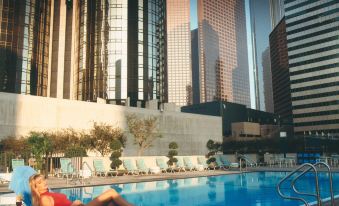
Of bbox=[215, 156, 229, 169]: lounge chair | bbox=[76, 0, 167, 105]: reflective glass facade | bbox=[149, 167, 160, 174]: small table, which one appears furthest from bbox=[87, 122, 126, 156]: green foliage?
bbox=[76, 0, 167, 105]: reflective glass facade

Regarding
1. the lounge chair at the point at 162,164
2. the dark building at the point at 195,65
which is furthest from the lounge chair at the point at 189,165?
the dark building at the point at 195,65

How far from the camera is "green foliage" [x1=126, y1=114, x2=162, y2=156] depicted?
33.5 meters

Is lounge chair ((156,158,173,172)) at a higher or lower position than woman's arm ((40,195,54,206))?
lower

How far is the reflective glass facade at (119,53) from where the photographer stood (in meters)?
57.3

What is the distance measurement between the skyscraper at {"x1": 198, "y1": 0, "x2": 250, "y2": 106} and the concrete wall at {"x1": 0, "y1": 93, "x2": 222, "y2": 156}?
378 feet

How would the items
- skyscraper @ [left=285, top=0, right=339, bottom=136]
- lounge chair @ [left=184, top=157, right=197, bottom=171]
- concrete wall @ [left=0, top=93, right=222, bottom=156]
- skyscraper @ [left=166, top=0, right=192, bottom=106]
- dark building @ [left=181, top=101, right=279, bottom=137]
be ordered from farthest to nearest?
1. skyscraper @ [left=166, top=0, right=192, bottom=106]
2. skyscraper @ [left=285, top=0, right=339, bottom=136]
3. dark building @ [left=181, top=101, right=279, bottom=137]
4. lounge chair @ [left=184, top=157, right=197, bottom=171]
5. concrete wall @ [left=0, top=93, right=222, bottom=156]

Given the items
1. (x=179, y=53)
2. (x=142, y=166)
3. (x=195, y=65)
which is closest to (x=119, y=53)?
(x=142, y=166)

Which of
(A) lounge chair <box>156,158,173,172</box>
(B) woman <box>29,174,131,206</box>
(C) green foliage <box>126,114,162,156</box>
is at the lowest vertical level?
(A) lounge chair <box>156,158,173,172</box>

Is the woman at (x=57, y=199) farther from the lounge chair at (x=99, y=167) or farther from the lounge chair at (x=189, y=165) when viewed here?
the lounge chair at (x=189, y=165)

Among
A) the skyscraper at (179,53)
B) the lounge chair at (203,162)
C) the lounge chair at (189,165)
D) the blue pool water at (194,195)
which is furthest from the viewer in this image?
the skyscraper at (179,53)

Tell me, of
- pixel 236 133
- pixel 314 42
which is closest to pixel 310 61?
pixel 314 42

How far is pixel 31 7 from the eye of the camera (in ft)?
183

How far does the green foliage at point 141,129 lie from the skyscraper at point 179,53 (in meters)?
126

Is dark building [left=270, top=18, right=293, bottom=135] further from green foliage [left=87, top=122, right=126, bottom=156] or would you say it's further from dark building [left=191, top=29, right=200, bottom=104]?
green foliage [left=87, top=122, right=126, bottom=156]
